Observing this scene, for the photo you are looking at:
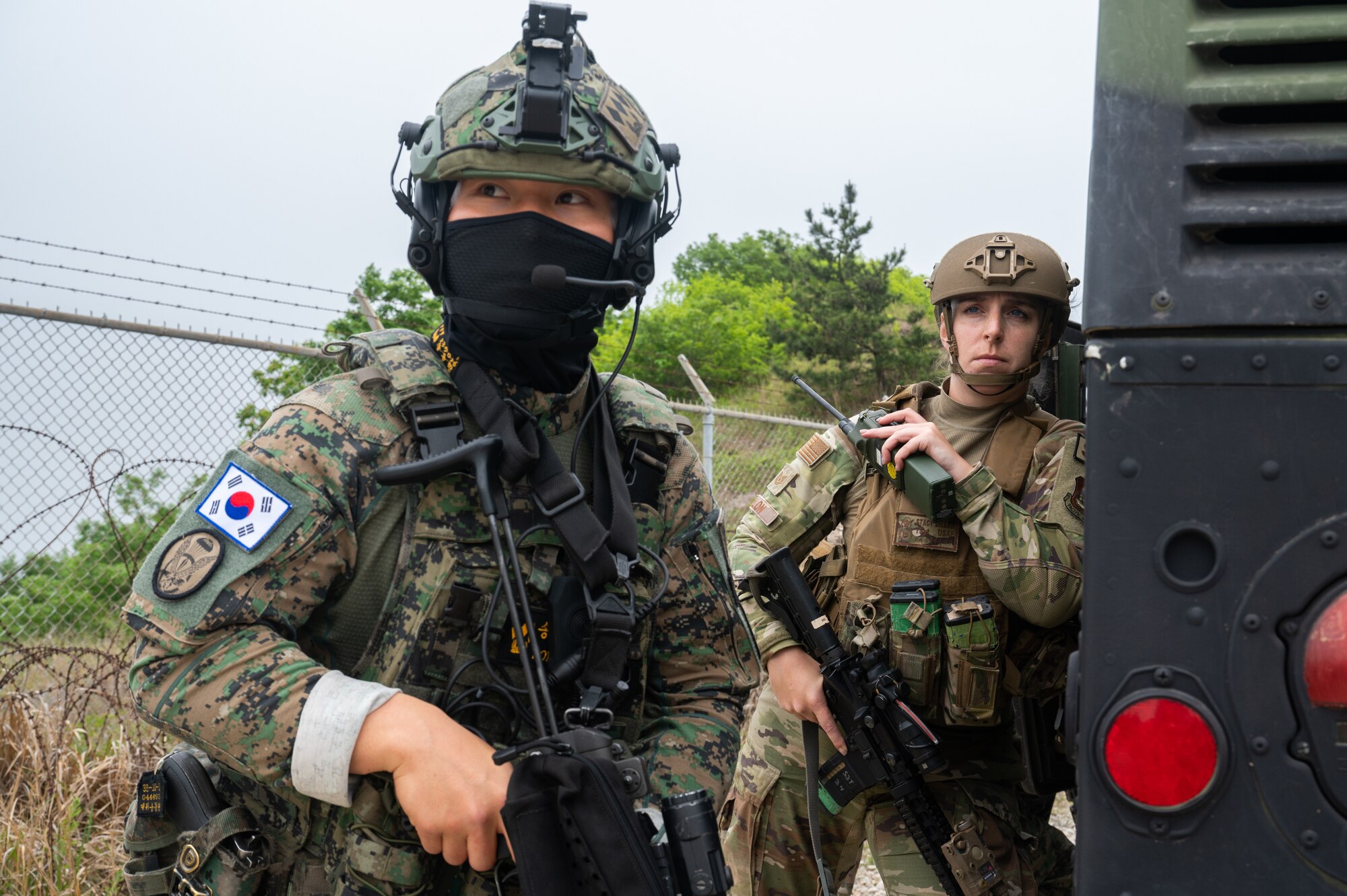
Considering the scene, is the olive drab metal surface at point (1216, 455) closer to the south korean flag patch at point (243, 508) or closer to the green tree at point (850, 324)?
the south korean flag patch at point (243, 508)

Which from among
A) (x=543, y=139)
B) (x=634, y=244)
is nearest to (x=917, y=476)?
(x=634, y=244)

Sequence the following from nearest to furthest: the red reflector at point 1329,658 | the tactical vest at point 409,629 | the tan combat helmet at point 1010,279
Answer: the red reflector at point 1329,658 → the tactical vest at point 409,629 → the tan combat helmet at point 1010,279

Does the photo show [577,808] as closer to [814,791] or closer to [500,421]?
[500,421]

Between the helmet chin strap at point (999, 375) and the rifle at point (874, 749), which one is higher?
the helmet chin strap at point (999, 375)

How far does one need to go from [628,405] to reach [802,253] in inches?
1079

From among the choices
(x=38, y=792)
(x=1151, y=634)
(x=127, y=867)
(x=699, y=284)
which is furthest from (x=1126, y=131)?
(x=699, y=284)

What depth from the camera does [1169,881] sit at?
1.13 m

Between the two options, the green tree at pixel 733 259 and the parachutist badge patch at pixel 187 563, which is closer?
the parachutist badge patch at pixel 187 563

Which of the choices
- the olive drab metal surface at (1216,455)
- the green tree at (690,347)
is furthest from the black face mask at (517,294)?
the green tree at (690,347)

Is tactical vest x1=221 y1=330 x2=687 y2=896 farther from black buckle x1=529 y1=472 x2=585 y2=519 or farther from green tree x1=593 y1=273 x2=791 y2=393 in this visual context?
green tree x1=593 y1=273 x2=791 y2=393

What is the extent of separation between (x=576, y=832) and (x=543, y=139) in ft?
3.47

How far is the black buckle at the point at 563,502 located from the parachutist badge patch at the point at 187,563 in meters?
0.49

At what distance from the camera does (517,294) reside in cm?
184

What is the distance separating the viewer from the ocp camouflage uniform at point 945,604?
8.95 ft
